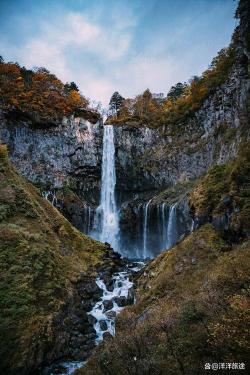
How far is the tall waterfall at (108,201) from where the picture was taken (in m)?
39.9

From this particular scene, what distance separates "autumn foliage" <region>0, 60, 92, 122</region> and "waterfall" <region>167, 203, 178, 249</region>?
22.4 metres

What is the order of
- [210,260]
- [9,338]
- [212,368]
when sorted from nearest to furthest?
[212,368], [9,338], [210,260]

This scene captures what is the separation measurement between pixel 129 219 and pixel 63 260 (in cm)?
1973

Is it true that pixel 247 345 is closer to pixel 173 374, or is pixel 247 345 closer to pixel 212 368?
pixel 212 368

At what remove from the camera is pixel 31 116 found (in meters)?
39.4

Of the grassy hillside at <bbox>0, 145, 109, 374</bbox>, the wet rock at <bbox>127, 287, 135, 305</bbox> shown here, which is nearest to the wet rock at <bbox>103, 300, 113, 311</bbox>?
the wet rock at <bbox>127, 287, 135, 305</bbox>

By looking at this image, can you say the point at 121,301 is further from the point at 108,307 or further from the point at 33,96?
the point at 33,96

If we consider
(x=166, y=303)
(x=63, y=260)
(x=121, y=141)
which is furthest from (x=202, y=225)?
(x=121, y=141)

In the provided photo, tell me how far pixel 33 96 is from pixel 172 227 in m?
27.1

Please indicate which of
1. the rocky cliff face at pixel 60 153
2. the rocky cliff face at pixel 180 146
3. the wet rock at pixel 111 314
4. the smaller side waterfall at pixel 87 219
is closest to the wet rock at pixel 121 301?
the wet rock at pixel 111 314

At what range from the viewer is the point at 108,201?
42625mm

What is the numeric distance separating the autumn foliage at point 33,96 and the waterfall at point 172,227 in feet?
73.6

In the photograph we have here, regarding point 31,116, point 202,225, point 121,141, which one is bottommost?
point 202,225

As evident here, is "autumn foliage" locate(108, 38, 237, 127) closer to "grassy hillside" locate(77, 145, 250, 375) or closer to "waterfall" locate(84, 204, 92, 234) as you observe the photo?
"waterfall" locate(84, 204, 92, 234)
